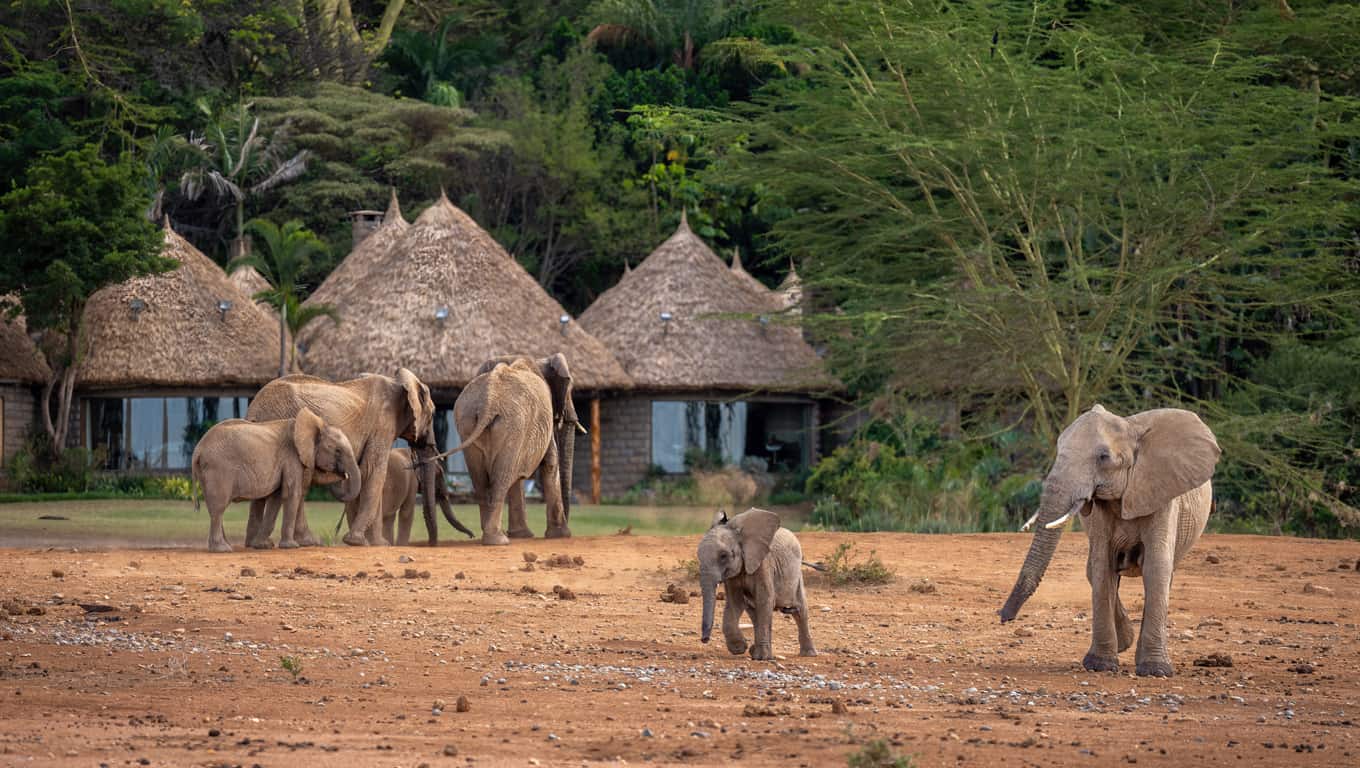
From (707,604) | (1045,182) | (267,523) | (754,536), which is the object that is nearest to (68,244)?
(267,523)

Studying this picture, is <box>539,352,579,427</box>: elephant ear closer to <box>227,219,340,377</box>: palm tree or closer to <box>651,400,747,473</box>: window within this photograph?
<box>227,219,340,377</box>: palm tree

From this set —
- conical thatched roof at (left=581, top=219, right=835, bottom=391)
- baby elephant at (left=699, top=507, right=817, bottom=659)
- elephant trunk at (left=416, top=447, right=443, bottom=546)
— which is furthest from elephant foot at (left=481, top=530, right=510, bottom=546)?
conical thatched roof at (left=581, top=219, right=835, bottom=391)

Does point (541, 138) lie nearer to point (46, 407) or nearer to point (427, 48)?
point (427, 48)

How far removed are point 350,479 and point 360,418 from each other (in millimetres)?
739

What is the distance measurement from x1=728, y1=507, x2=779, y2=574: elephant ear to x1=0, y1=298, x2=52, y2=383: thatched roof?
20670 mm

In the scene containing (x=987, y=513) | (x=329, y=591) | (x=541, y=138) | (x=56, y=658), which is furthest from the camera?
(x=541, y=138)

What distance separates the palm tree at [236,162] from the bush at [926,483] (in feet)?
61.7

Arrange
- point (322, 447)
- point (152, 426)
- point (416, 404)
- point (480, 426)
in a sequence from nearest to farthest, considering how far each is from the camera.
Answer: point (322, 447), point (416, 404), point (480, 426), point (152, 426)

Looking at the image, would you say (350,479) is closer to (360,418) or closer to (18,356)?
(360,418)

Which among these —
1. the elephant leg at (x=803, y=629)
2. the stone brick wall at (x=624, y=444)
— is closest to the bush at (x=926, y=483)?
the stone brick wall at (x=624, y=444)

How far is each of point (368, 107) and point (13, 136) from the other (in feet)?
27.5

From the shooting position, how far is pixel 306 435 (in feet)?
48.5

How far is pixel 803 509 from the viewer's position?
26609mm

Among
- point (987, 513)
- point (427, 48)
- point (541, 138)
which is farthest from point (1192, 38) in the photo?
point (427, 48)
